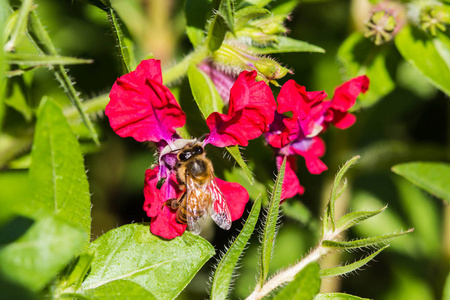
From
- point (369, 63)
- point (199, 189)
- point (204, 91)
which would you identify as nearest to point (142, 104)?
point (204, 91)

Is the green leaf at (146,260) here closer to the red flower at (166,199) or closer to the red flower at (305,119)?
the red flower at (166,199)

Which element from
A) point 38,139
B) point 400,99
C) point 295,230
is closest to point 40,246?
point 38,139

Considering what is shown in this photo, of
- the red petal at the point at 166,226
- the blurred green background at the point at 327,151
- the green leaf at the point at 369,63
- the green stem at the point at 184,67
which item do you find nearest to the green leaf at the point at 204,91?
the green stem at the point at 184,67

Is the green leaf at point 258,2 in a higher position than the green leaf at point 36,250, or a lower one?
higher

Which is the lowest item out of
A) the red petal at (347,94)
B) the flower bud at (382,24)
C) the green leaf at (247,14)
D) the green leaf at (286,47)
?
the red petal at (347,94)

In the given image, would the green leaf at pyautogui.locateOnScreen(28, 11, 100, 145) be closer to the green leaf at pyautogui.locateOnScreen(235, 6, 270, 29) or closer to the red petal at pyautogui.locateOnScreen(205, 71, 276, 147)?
the red petal at pyautogui.locateOnScreen(205, 71, 276, 147)

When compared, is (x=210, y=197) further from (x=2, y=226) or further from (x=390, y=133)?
(x=390, y=133)
